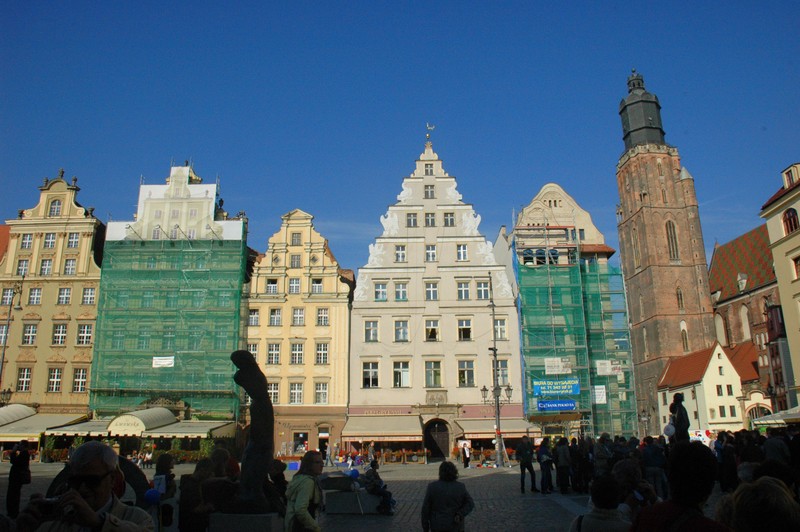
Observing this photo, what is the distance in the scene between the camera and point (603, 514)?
15.1 ft

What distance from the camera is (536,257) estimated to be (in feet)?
147

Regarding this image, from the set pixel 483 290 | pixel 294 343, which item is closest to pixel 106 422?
pixel 294 343

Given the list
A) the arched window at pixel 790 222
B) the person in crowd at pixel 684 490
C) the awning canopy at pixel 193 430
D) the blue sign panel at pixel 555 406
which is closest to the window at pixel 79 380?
the awning canopy at pixel 193 430

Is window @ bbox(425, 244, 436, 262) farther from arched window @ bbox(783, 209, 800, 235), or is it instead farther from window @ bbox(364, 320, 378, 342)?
arched window @ bbox(783, 209, 800, 235)

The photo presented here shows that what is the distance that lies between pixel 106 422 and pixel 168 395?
3661 mm

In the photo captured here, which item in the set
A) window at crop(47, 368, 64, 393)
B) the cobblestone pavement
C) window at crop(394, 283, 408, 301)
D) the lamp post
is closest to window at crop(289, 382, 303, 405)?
window at crop(394, 283, 408, 301)

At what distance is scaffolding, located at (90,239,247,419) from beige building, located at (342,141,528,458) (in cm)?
794

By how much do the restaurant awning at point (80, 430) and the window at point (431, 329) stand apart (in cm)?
1866

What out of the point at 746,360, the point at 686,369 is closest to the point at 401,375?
the point at 686,369

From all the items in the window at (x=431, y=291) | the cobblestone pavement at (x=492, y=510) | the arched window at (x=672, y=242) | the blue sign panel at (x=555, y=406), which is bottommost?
the cobblestone pavement at (x=492, y=510)

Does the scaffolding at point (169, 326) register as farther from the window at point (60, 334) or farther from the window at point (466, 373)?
the window at point (466, 373)

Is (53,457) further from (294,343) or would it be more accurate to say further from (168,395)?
(294,343)

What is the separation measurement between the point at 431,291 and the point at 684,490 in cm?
3782

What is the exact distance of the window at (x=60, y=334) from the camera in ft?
135
